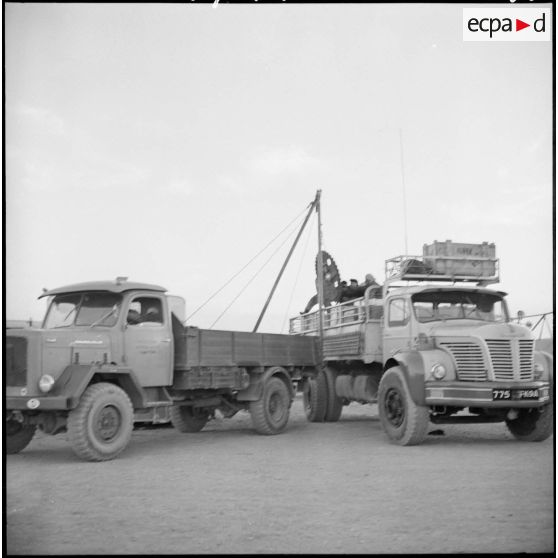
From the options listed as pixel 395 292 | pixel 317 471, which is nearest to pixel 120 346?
pixel 317 471

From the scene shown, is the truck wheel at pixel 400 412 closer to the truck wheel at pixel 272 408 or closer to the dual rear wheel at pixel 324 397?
the truck wheel at pixel 272 408

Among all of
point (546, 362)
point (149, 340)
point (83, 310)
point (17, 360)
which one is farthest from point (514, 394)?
point (17, 360)

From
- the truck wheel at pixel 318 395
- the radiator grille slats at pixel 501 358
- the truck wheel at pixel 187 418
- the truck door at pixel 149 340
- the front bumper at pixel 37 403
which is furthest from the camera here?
the truck wheel at pixel 318 395

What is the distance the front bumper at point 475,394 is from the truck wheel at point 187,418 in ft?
13.9

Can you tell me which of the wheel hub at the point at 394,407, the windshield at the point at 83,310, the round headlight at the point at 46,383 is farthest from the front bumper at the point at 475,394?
the round headlight at the point at 46,383

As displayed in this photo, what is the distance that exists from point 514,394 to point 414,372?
1.29m

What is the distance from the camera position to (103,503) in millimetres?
6188

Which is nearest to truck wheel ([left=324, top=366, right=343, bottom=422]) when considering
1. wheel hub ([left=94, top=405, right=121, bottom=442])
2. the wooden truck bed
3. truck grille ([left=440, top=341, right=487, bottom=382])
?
the wooden truck bed

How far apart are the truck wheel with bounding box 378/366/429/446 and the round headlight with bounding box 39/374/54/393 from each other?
4.57 m

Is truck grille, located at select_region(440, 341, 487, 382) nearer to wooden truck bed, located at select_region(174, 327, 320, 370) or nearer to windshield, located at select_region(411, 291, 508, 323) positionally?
windshield, located at select_region(411, 291, 508, 323)

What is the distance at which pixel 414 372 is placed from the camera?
9.84 m

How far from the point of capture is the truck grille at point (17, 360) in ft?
27.2

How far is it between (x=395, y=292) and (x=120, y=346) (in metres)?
4.45

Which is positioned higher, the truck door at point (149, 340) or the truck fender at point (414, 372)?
the truck door at point (149, 340)
